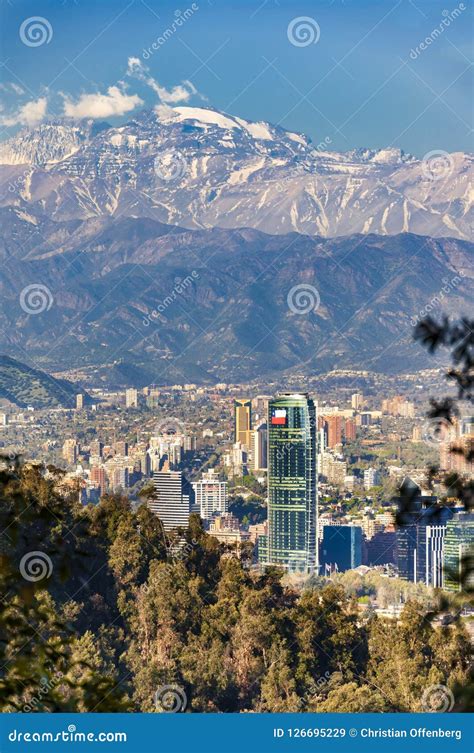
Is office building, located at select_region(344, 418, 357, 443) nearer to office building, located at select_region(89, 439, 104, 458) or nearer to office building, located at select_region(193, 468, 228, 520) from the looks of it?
office building, located at select_region(193, 468, 228, 520)

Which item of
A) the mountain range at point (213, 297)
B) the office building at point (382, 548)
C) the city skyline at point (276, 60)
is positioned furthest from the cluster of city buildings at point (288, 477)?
the city skyline at point (276, 60)

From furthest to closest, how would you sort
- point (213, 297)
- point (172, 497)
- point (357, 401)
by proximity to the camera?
point (213, 297)
point (357, 401)
point (172, 497)

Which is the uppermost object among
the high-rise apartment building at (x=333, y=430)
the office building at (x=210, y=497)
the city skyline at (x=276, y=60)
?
the city skyline at (x=276, y=60)

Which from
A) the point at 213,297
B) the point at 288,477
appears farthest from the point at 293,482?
the point at 213,297

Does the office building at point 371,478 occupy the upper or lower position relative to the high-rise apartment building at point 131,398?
lower

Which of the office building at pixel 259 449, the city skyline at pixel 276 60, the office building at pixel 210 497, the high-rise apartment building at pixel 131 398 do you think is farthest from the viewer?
the high-rise apartment building at pixel 131 398

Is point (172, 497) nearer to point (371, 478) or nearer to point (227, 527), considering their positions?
point (227, 527)

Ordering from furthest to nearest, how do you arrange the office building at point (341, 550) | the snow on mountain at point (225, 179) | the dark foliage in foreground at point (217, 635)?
the snow on mountain at point (225, 179)
the office building at point (341, 550)
the dark foliage in foreground at point (217, 635)

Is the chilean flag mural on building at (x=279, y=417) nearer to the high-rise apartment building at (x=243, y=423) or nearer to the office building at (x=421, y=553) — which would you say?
the high-rise apartment building at (x=243, y=423)

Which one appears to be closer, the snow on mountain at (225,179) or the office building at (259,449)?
the office building at (259,449)
